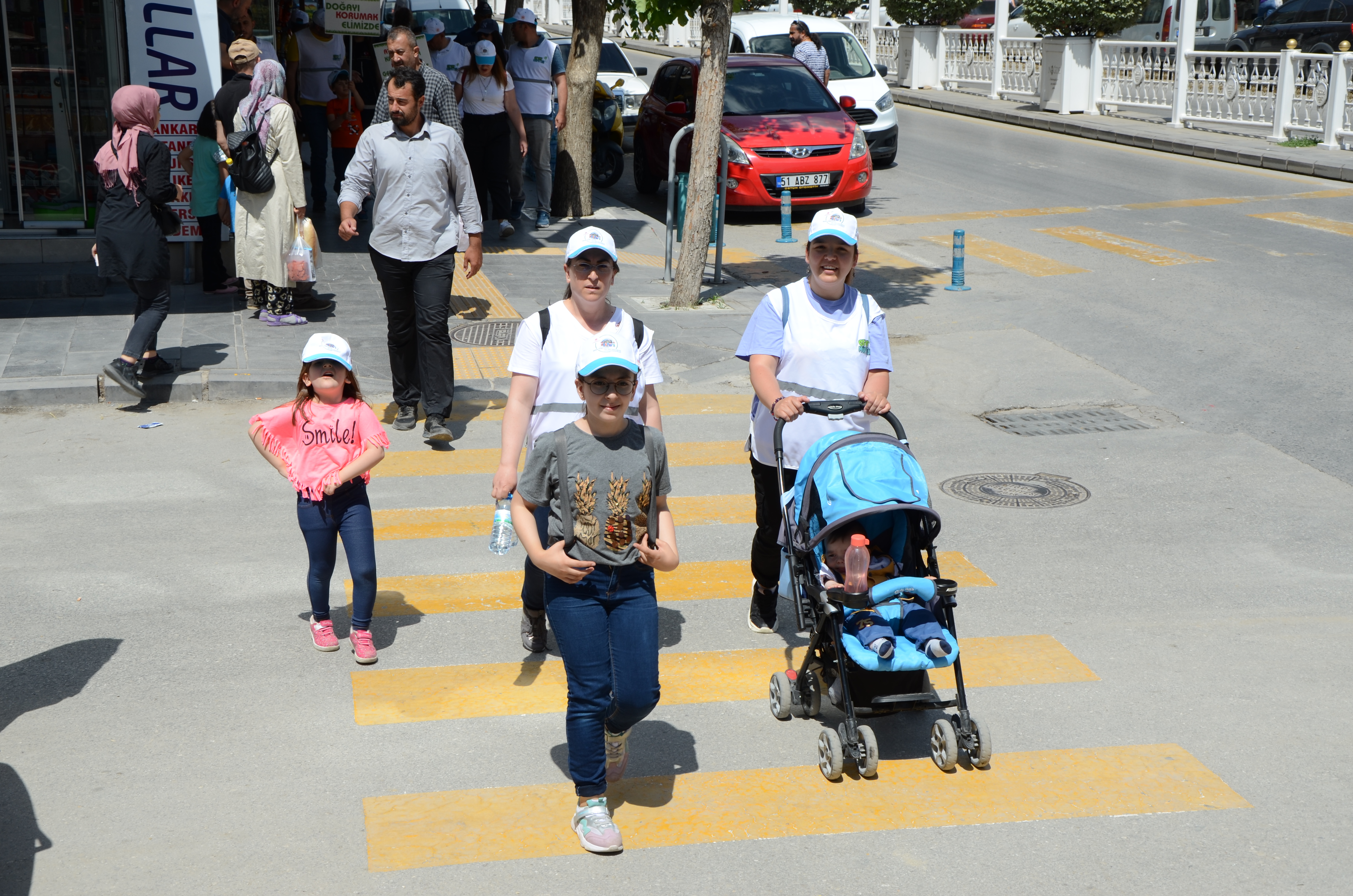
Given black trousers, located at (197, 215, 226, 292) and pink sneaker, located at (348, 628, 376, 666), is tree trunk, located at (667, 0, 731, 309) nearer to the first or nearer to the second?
black trousers, located at (197, 215, 226, 292)

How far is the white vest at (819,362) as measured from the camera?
221 inches

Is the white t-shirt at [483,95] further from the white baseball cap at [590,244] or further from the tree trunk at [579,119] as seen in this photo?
the white baseball cap at [590,244]

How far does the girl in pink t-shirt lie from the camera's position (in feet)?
18.7

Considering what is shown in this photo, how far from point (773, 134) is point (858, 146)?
3.66ft

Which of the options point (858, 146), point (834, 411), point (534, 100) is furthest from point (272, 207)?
point (858, 146)

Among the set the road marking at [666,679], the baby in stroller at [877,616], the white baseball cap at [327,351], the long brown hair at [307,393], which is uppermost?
the white baseball cap at [327,351]

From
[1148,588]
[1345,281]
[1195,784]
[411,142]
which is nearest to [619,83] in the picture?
[1345,281]

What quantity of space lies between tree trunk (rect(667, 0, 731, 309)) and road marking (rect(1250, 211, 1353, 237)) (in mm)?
7972

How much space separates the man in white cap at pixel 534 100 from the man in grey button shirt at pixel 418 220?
7153 millimetres

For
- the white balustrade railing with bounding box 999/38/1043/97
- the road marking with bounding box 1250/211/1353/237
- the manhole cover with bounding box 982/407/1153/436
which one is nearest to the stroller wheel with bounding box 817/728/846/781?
the manhole cover with bounding box 982/407/1153/436

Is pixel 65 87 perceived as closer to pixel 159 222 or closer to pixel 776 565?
pixel 159 222

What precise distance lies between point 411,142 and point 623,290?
5012mm

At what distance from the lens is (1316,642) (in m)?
6.00

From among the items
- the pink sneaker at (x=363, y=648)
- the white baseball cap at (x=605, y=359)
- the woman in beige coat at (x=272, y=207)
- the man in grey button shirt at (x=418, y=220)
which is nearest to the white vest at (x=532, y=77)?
the woman in beige coat at (x=272, y=207)
